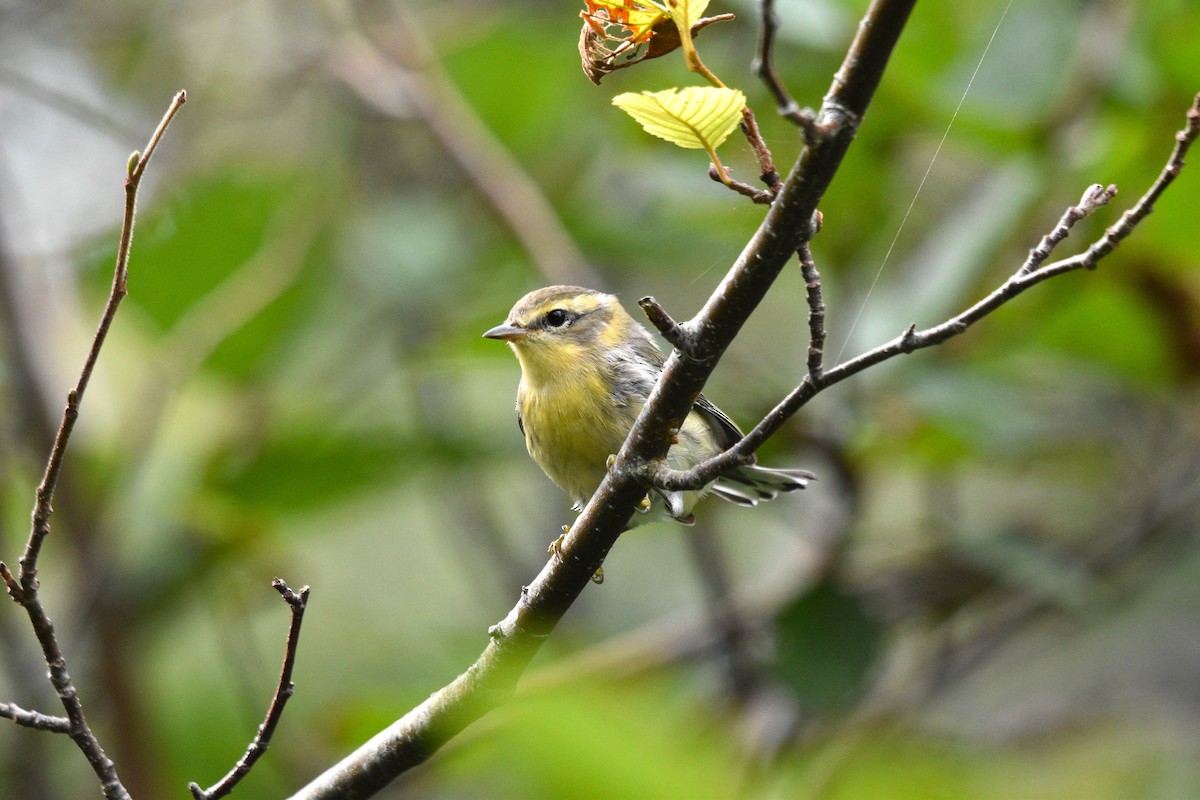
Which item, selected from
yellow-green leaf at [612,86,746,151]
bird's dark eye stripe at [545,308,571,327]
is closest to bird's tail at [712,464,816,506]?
bird's dark eye stripe at [545,308,571,327]

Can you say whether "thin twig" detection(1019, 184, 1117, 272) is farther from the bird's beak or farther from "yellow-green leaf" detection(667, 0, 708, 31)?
the bird's beak

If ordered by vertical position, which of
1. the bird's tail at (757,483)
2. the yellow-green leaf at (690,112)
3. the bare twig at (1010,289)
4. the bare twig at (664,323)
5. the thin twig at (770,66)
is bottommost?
the bare twig at (1010,289)

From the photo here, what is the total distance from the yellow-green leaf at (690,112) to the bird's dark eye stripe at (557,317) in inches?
73.2

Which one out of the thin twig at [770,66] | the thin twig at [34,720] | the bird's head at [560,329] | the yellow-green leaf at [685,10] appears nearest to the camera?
the thin twig at [770,66]

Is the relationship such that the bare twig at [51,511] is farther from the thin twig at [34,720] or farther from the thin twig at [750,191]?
the thin twig at [750,191]

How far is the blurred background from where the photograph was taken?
146 inches

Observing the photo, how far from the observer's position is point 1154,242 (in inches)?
140

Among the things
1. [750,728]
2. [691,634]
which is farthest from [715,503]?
[750,728]

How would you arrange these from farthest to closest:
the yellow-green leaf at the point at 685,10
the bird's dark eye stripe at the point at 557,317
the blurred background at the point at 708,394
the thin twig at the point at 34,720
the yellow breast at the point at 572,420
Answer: the blurred background at the point at 708,394 → the bird's dark eye stripe at the point at 557,317 → the yellow breast at the point at 572,420 → the thin twig at the point at 34,720 → the yellow-green leaf at the point at 685,10

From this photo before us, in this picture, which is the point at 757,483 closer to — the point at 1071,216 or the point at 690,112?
the point at 1071,216

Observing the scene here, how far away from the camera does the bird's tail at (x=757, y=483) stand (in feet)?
11.2

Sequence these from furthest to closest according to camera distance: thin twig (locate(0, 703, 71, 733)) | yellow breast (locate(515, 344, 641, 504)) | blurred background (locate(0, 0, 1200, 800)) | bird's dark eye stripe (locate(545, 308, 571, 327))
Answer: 1. blurred background (locate(0, 0, 1200, 800))
2. bird's dark eye stripe (locate(545, 308, 571, 327))
3. yellow breast (locate(515, 344, 641, 504))
4. thin twig (locate(0, 703, 71, 733))

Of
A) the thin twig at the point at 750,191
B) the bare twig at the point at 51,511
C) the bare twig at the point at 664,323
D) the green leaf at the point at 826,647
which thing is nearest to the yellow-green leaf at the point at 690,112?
the thin twig at the point at 750,191

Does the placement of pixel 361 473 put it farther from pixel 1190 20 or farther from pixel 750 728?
pixel 1190 20
